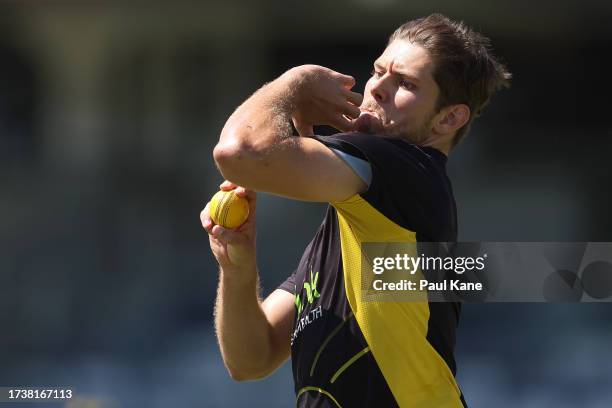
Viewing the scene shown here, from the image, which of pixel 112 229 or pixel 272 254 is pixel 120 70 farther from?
pixel 272 254

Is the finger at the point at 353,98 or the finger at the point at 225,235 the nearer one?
the finger at the point at 353,98

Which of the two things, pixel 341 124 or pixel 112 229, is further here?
pixel 112 229

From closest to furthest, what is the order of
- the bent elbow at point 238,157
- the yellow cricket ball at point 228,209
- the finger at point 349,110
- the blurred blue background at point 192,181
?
the bent elbow at point 238,157
the finger at point 349,110
the yellow cricket ball at point 228,209
the blurred blue background at point 192,181

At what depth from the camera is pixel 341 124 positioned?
241 centimetres

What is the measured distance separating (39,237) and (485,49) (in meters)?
4.66

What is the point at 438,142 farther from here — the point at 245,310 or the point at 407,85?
the point at 245,310

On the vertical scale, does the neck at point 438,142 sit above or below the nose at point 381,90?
below

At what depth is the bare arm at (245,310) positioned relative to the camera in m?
2.57

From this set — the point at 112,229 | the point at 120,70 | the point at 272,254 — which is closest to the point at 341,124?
the point at 272,254

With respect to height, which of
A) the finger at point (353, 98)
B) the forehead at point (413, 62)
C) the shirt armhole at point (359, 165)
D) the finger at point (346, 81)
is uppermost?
the forehead at point (413, 62)

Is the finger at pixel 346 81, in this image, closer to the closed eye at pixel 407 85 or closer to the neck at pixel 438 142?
the closed eye at pixel 407 85

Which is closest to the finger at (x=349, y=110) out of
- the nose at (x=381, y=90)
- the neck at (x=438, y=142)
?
the nose at (x=381, y=90)

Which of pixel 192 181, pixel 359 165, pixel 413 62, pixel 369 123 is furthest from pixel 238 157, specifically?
pixel 192 181

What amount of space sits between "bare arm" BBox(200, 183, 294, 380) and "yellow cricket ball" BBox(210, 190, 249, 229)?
0.06ft
